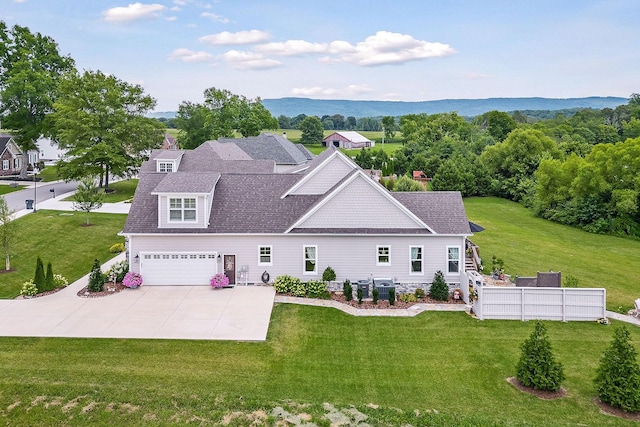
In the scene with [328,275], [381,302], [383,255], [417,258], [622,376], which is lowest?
[381,302]

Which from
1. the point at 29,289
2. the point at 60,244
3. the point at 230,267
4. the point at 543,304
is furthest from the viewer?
the point at 60,244

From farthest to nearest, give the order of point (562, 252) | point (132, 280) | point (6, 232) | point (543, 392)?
point (562, 252) → point (6, 232) → point (132, 280) → point (543, 392)

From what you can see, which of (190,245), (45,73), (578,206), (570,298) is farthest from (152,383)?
(45,73)

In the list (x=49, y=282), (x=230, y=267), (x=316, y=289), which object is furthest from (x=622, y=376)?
(x=49, y=282)

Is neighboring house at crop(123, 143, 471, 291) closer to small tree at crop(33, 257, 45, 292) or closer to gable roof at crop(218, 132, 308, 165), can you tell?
small tree at crop(33, 257, 45, 292)

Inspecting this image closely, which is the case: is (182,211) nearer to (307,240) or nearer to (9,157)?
(307,240)

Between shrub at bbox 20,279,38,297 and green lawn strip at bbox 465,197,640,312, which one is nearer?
shrub at bbox 20,279,38,297

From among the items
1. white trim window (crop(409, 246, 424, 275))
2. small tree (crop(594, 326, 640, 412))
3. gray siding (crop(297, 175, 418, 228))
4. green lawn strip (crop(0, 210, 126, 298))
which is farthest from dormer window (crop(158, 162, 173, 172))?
small tree (crop(594, 326, 640, 412))
